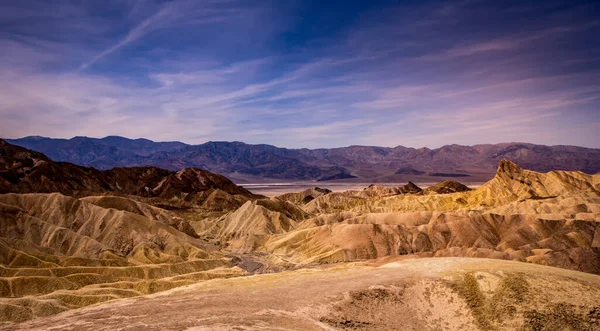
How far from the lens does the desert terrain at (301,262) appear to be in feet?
128

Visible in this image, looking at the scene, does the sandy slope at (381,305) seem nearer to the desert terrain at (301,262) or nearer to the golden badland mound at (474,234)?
the desert terrain at (301,262)

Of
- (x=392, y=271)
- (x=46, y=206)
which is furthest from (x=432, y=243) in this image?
(x=46, y=206)

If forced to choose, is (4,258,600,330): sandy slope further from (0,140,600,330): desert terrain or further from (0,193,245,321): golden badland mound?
(0,193,245,321): golden badland mound

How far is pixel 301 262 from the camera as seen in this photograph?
103812mm

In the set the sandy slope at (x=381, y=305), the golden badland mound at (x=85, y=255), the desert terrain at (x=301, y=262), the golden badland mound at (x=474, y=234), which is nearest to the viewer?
the sandy slope at (x=381, y=305)

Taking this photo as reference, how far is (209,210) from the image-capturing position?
641 ft

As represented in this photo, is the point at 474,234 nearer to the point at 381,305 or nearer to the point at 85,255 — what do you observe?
the point at 381,305

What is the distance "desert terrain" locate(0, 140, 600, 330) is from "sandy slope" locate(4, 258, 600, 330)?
0.52 ft

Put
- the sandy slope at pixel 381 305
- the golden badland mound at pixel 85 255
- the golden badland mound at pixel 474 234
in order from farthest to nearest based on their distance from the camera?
the golden badland mound at pixel 474 234
the golden badland mound at pixel 85 255
the sandy slope at pixel 381 305

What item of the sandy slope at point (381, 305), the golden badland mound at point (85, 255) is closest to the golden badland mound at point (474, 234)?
the golden badland mound at point (85, 255)

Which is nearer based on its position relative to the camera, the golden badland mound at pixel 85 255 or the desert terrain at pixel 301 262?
the desert terrain at pixel 301 262

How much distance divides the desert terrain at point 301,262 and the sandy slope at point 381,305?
158 mm

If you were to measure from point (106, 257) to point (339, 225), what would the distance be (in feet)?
210

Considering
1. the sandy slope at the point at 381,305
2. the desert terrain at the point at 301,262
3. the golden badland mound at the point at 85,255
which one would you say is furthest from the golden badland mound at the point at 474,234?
the sandy slope at the point at 381,305
